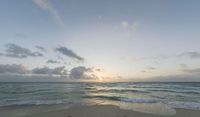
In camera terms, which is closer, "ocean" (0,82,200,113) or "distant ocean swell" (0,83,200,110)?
"ocean" (0,82,200,113)

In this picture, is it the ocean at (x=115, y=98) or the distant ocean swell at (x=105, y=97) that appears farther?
the distant ocean swell at (x=105, y=97)

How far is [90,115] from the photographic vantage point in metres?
11.8

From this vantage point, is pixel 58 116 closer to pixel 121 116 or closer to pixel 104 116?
pixel 104 116

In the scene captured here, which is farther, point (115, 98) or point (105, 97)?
point (105, 97)

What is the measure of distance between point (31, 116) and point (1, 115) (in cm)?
236

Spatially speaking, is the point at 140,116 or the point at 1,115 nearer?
the point at 140,116

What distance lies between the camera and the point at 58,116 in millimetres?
11414

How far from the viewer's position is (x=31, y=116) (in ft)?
38.8

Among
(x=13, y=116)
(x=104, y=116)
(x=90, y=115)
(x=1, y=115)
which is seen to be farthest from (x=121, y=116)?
(x=1, y=115)

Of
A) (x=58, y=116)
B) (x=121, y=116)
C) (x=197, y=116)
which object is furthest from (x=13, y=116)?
(x=197, y=116)

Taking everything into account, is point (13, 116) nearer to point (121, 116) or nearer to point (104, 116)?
point (104, 116)

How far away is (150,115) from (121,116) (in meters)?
2.07

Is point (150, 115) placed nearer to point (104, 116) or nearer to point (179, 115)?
point (179, 115)

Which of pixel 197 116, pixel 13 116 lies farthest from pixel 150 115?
pixel 13 116
